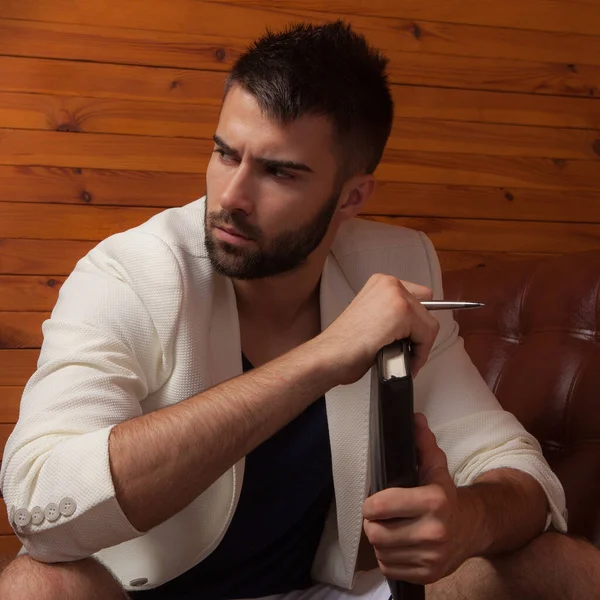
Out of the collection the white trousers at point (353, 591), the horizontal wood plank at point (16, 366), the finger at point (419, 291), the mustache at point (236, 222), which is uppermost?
the mustache at point (236, 222)

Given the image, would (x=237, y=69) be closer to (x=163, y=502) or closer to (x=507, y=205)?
(x=163, y=502)

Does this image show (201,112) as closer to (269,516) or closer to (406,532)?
(269,516)

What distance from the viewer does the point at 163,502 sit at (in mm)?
1203

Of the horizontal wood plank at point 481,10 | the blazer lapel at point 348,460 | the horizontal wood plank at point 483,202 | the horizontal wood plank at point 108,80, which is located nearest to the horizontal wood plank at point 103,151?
the horizontal wood plank at point 108,80

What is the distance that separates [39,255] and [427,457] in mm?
1237

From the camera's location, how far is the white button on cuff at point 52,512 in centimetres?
118

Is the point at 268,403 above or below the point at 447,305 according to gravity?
below

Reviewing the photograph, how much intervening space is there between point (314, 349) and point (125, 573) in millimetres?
518

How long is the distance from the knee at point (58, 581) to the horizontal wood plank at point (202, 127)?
3.95ft

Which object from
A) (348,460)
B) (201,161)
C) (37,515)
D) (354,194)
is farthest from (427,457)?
(201,161)

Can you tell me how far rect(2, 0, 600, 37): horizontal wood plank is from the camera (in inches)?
83.4

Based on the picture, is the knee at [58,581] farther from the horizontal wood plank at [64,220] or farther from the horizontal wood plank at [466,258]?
the horizontal wood plank at [466,258]

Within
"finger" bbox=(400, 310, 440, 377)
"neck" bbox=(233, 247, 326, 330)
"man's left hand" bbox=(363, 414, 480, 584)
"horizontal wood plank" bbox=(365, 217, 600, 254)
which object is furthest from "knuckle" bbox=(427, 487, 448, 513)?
"horizontal wood plank" bbox=(365, 217, 600, 254)

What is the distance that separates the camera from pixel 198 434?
3.98 feet
